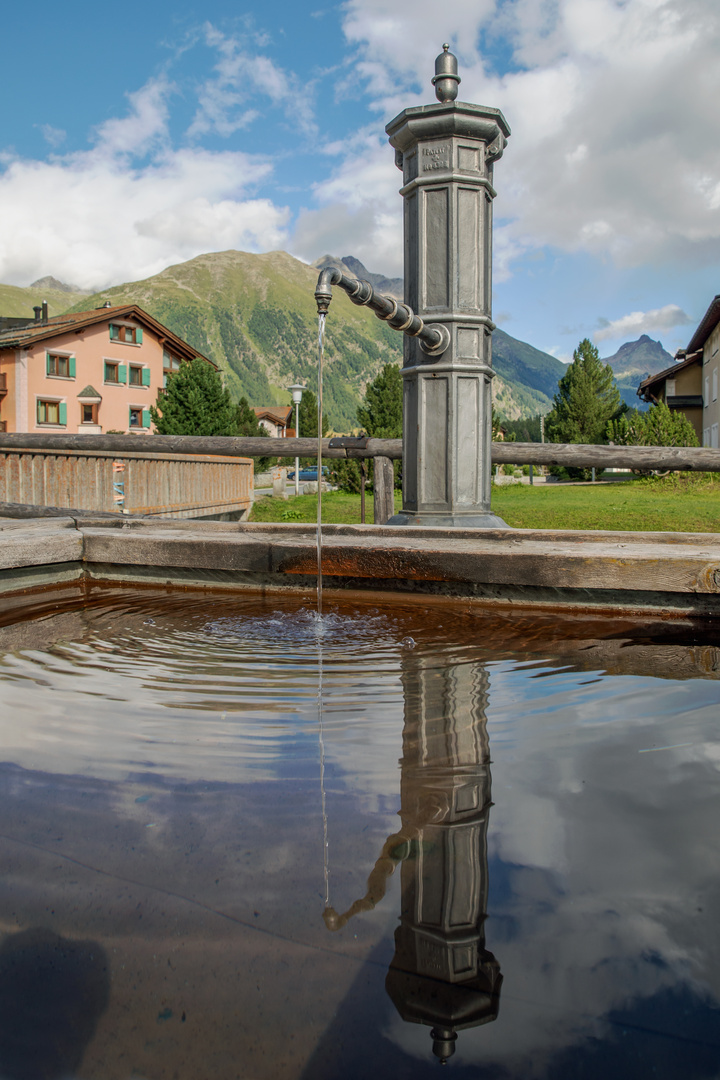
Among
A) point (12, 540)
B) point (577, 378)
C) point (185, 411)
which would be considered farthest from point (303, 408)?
point (12, 540)

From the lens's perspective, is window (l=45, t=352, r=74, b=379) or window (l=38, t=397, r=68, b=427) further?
window (l=38, t=397, r=68, b=427)

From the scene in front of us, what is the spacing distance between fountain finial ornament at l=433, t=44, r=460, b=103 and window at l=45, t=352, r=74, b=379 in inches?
1510

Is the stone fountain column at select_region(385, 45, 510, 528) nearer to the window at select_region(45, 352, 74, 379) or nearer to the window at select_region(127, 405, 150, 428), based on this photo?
the window at select_region(45, 352, 74, 379)

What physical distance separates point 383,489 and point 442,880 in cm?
409

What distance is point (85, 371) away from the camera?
131 ft

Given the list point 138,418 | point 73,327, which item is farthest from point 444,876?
point 138,418

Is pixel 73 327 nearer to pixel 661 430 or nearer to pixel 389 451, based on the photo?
Answer: pixel 661 430

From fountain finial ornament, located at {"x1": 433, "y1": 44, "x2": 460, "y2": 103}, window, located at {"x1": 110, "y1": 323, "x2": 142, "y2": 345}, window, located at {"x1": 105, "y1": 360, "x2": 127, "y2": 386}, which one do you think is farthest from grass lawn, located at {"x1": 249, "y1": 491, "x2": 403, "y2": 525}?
window, located at {"x1": 110, "y1": 323, "x2": 142, "y2": 345}

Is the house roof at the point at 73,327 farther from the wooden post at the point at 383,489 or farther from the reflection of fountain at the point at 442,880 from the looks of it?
the reflection of fountain at the point at 442,880

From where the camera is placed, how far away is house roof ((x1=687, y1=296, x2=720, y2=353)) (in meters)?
27.5

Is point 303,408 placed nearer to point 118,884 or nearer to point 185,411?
point 185,411

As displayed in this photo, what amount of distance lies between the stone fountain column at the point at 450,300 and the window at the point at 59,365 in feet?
126

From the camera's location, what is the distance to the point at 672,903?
960 mm

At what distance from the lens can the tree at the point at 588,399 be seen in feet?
139
